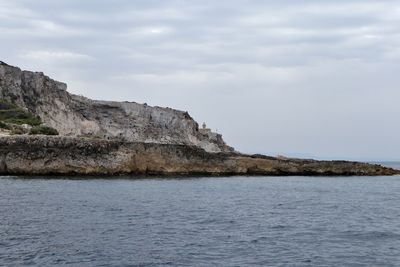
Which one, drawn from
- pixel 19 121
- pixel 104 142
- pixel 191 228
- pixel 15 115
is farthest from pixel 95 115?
pixel 191 228

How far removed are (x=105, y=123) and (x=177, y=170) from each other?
3959 cm

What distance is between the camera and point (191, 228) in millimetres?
27875

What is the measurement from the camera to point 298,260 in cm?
2095

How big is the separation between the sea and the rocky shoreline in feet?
53.1

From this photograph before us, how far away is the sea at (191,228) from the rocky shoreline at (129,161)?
1618 cm

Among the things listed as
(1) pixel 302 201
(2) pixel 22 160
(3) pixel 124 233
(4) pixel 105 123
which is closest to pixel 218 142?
(4) pixel 105 123

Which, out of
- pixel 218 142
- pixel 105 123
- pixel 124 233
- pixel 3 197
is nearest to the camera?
pixel 124 233

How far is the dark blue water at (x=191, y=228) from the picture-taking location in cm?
2114

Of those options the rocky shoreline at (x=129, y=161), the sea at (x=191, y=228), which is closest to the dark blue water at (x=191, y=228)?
the sea at (x=191, y=228)

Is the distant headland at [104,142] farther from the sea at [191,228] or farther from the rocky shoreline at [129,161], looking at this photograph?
the sea at [191,228]

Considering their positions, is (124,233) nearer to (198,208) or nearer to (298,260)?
(298,260)

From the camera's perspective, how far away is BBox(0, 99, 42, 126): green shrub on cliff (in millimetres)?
85750

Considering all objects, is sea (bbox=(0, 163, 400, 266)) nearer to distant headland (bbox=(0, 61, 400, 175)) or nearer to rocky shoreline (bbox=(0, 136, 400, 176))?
rocky shoreline (bbox=(0, 136, 400, 176))

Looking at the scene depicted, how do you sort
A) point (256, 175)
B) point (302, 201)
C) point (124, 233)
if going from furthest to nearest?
point (256, 175) → point (302, 201) → point (124, 233)
